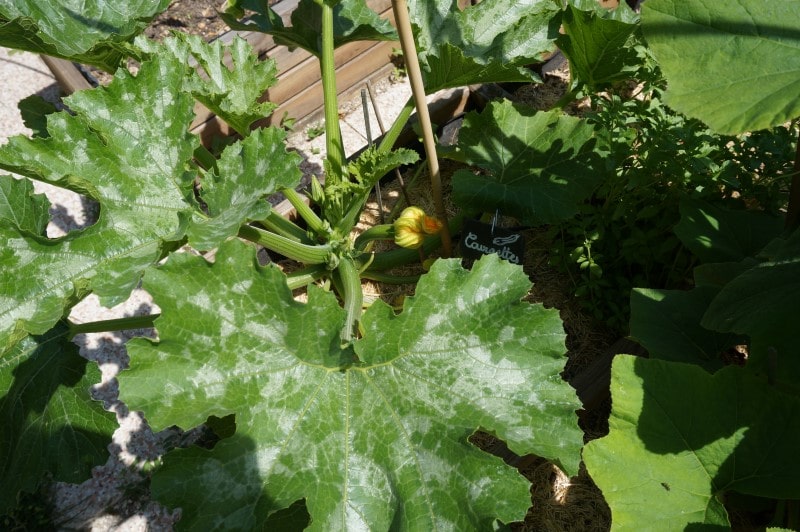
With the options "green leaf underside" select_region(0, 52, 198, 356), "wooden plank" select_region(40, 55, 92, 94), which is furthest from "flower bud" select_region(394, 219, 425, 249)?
"wooden plank" select_region(40, 55, 92, 94)

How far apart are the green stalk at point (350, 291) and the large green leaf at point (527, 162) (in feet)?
1.49

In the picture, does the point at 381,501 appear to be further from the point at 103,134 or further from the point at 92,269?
the point at 103,134

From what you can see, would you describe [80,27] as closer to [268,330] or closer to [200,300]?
[200,300]

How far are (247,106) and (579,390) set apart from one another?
1.57m

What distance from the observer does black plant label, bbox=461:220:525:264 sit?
218 cm

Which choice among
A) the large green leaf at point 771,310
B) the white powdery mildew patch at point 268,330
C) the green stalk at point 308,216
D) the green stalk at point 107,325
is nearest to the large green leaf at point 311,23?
the green stalk at point 308,216

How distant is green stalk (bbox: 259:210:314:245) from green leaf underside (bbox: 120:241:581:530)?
790 mm

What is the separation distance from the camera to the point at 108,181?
189 centimetres

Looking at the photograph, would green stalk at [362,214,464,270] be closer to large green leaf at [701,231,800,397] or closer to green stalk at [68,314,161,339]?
green stalk at [68,314,161,339]

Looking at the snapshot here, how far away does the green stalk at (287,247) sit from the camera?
2.12m

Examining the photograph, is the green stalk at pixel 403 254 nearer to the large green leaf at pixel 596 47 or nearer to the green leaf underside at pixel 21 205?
the large green leaf at pixel 596 47

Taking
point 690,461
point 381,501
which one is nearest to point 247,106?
point 381,501

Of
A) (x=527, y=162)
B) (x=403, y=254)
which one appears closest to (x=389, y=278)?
(x=403, y=254)

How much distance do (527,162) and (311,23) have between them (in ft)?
3.27
